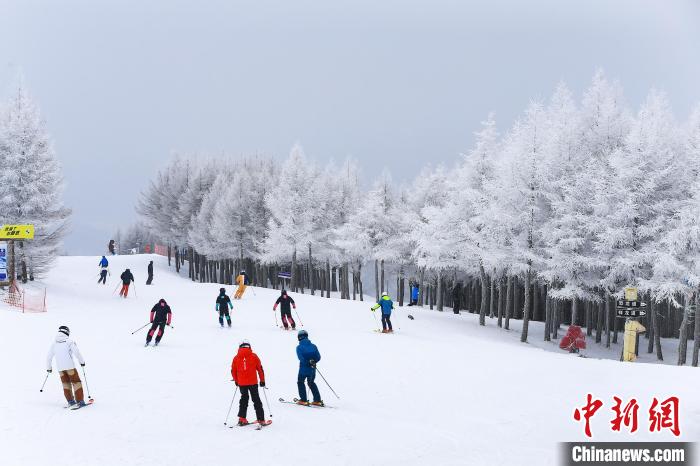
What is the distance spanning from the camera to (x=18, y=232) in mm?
29547

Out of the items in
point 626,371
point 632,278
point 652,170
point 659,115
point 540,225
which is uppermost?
point 659,115

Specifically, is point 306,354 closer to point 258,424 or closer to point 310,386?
point 310,386

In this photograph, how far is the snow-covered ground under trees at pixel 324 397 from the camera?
9828 millimetres

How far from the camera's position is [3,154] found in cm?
3416

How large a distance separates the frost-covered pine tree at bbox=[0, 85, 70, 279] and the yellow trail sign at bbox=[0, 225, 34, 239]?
14.7 feet

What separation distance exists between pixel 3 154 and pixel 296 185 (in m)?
20.0

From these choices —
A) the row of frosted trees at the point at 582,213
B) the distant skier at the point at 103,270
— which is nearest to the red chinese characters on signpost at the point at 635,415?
the row of frosted trees at the point at 582,213

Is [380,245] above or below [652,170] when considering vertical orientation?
below

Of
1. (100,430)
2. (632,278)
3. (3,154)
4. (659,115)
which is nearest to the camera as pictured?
(100,430)

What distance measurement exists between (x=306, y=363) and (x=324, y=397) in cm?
173

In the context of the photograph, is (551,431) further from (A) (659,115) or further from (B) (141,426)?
(A) (659,115)

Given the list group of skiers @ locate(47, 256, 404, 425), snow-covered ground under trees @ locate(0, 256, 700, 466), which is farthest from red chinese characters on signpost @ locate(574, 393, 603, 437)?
group of skiers @ locate(47, 256, 404, 425)

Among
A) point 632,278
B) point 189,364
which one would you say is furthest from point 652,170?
point 189,364

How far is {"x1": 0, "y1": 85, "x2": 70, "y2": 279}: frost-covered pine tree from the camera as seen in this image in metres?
33.7
